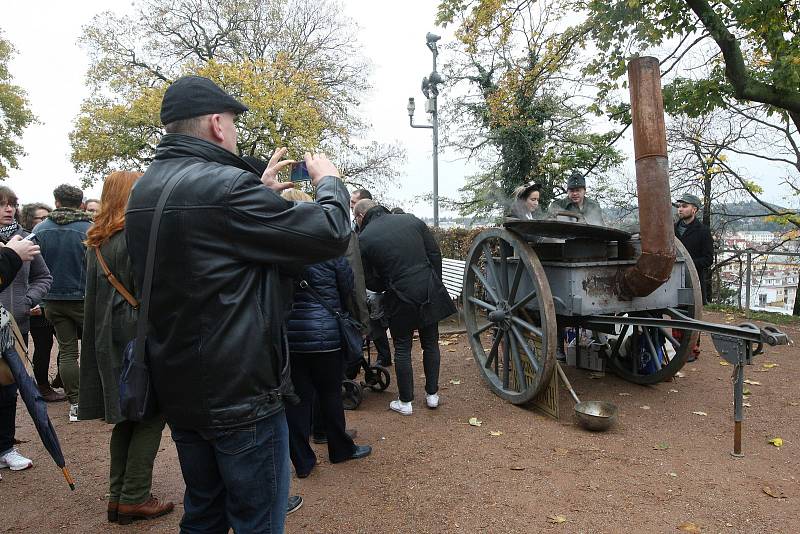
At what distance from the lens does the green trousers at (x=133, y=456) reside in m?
2.83

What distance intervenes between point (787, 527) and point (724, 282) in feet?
31.2

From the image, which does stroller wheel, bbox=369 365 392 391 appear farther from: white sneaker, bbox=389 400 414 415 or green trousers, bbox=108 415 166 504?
green trousers, bbox=108 415 166 504

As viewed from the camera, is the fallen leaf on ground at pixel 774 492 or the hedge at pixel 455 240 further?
the hedge at pixel 455 240

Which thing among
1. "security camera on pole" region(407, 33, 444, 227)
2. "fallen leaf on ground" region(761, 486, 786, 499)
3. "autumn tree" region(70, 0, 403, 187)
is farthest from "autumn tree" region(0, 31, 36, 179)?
"fallen leaf on ground" region(761, 486, 786, 499)

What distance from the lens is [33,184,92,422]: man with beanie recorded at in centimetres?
435

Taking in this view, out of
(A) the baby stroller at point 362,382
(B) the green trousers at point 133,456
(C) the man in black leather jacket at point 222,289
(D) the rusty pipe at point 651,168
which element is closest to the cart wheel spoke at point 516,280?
(D) the rusty pipe at point 651,168

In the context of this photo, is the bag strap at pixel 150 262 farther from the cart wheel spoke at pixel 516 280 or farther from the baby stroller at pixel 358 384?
the cart wheel spoke at pixel 516 280

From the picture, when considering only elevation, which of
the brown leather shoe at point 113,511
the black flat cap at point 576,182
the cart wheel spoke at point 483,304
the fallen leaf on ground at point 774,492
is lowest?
the fallen leaf on ground at point 774,492

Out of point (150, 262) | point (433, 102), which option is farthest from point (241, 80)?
point (150, 262)

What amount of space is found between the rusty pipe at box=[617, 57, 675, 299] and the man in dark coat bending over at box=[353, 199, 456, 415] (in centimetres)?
154

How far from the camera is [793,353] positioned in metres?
6.14

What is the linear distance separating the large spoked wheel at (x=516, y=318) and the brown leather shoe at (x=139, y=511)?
2652 millimetres

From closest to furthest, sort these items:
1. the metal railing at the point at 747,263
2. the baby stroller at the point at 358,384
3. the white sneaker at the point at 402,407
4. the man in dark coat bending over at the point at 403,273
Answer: the man in dark coat bending over at the point at 403,273
the white sneaker at the point at 402,407
the baby stroller at the point at 358,384
the metal railing at the point at 747,263

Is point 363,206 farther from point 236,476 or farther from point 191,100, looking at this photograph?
point 236,476
